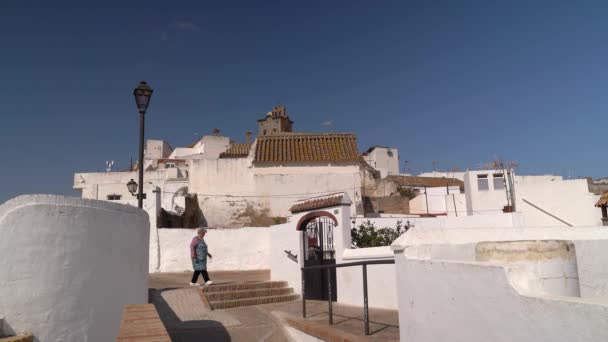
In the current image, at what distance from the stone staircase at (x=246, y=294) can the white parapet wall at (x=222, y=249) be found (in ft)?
19.7

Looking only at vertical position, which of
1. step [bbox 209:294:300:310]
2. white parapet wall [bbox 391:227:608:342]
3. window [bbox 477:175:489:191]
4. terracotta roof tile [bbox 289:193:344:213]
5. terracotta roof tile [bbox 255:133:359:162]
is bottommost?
step [bbox 209:294:300:310]

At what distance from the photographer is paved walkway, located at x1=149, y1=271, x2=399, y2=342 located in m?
6.77

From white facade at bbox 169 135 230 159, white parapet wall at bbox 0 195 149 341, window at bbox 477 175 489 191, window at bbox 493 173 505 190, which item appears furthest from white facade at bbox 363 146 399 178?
white parapet wall at bbox 0 195 149 341

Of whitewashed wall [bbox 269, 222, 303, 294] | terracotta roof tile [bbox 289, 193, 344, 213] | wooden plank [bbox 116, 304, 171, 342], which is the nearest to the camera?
wooden plank [bbox 116, 304, 171, 342]

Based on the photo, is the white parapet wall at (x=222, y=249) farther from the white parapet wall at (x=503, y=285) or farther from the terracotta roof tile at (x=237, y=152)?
the white parapet wall at (x=503, y=285)

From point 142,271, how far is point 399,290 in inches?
212

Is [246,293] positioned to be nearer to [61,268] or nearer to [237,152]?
[61,268]

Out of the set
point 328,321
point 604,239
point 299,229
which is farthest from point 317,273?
point 604,239

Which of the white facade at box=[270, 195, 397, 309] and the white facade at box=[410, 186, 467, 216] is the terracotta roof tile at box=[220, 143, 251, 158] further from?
the white facade at box=[270, 195, 397, 309]

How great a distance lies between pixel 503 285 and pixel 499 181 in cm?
2107

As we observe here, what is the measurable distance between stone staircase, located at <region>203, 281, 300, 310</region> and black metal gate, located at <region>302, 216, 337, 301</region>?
0.75 metres

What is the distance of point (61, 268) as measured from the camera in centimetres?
615

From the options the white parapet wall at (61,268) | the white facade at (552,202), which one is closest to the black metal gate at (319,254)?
the white parapet wall at (61,268)

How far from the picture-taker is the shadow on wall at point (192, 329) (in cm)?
750
